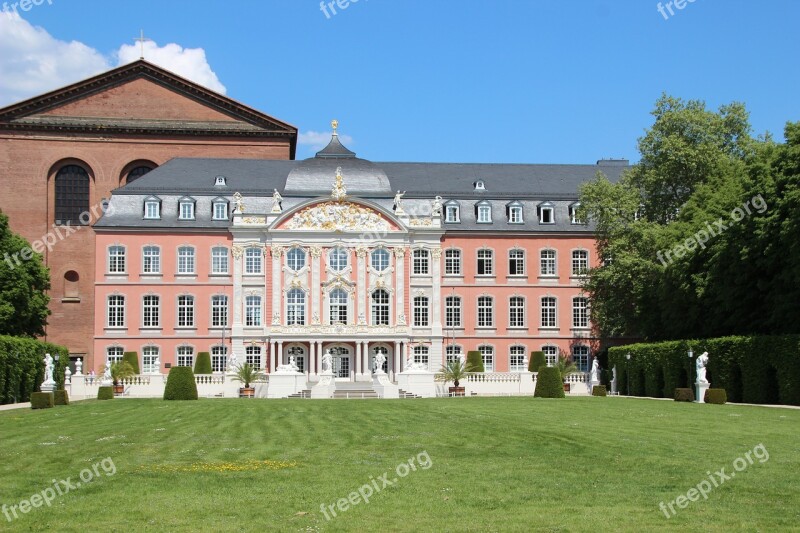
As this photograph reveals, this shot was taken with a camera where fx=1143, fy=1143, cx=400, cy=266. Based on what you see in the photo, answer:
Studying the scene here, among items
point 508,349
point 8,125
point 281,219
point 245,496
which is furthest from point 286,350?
point 245,496

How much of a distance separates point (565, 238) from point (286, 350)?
61.0 ft

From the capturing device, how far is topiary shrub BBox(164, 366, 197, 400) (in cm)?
4909

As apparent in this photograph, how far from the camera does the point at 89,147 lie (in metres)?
73.9

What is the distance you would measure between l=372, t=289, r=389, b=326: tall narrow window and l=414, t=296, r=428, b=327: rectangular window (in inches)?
73.0

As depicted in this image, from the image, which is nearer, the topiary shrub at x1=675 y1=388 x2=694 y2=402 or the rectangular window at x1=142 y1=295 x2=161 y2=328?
the topiary shrub at x1=675 y1=388 x2=694 y2=402

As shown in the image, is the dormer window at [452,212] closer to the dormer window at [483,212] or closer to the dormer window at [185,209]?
the dormer window at [483,212]

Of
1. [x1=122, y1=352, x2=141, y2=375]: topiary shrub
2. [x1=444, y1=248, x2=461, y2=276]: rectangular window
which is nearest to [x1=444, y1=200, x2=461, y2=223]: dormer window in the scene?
[x1=444, y1=248, x2=461, y2=276]: rectangular window

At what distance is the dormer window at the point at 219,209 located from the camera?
69.6m

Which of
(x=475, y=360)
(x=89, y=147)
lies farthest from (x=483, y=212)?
(x=89, y=147)

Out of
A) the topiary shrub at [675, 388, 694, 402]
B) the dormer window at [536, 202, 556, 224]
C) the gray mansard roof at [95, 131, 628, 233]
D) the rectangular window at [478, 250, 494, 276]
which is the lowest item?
the topiary shrub at [675, 388, 694, 402]

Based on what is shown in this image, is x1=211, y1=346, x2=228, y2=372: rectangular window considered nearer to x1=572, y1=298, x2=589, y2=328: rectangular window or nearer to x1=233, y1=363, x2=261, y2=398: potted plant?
x1=233, y1=363, x2=261, y2=398: potted plant

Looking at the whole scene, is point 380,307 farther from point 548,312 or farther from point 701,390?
point 701,390

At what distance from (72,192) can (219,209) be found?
1099 cm

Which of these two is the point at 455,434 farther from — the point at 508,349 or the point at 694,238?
the point at 508,349
